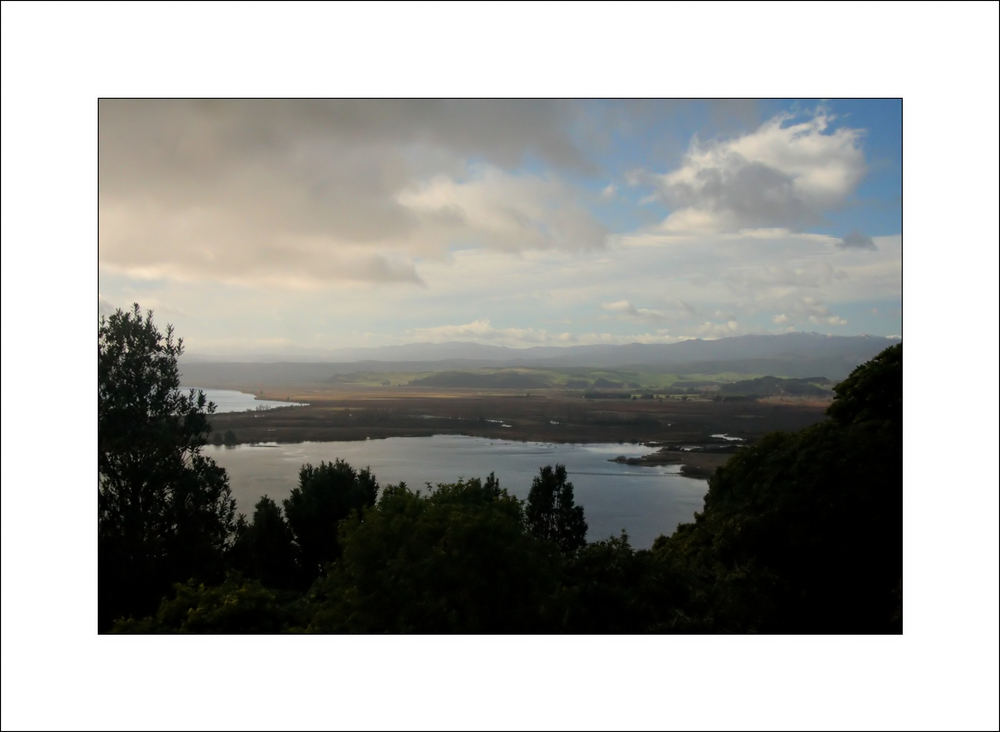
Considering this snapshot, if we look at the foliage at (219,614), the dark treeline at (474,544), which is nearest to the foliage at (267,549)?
the dark treeline at (474,544)

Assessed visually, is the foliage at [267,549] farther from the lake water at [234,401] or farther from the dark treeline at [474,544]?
the lake water at [234,401]

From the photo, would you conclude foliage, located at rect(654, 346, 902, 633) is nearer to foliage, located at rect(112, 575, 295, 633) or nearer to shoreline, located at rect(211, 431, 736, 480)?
shoreline, located at rect(211, 431, 736, 480)

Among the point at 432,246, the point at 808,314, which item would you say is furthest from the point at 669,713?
the point at 432,246

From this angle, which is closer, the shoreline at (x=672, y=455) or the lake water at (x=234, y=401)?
the shoreline at (x=672, y=455)

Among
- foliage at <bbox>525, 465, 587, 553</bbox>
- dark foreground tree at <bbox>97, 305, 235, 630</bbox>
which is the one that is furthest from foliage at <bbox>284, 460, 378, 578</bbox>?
foliage at <bbox>525, 465, 587, 553</bbox>

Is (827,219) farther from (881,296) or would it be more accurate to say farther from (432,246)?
(432,246)
